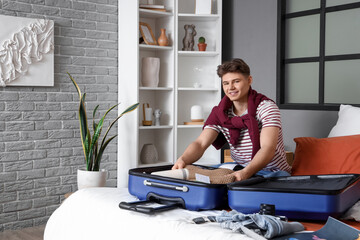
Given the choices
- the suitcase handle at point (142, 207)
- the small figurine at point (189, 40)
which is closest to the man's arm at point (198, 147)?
the suitcase handle at point (142, 207)

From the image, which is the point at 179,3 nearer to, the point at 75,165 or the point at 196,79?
the point at 196,79

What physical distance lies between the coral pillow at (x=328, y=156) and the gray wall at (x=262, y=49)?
0.83 m

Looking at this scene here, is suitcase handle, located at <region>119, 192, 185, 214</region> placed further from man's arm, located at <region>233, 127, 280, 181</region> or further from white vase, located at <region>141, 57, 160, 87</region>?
white vase, located at <region>141, 57, 160, 87</region>

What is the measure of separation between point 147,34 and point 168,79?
46 cm

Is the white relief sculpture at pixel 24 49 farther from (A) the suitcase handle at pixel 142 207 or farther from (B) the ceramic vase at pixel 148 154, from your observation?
(A) the suitcase handle at pixel 142 207

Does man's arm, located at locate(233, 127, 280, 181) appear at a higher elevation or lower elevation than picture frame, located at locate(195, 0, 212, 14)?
lower

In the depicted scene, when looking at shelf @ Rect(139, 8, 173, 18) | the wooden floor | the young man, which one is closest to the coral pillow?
the young man

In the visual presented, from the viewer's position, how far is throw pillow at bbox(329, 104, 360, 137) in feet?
8.95

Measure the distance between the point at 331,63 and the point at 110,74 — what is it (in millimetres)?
1989

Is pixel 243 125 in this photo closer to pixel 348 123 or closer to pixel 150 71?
pixel 348 123

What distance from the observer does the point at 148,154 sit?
4156 mm

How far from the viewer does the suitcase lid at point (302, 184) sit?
1.57 metres

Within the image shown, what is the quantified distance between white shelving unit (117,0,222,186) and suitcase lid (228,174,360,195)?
7.52 feet

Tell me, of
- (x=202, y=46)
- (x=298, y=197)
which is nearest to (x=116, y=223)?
(x=298, y=197)
